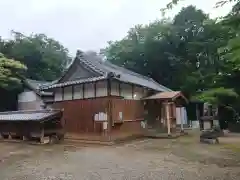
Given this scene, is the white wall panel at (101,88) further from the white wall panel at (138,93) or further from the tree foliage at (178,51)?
the tree foliage at (178,51)

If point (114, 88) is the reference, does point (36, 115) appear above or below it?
below

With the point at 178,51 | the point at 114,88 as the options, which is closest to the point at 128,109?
the point at 114,88

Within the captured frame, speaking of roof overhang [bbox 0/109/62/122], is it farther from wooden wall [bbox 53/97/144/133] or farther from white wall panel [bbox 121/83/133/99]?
white wall panel [bbox 121/83/133/99]

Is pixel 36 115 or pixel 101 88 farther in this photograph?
pixel 101 88

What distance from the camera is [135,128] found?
16750 millimetres

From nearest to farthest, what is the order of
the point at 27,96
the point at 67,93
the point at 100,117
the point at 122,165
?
the point at 122,165
the point at 100,117
the point at 67,93
the point at 27,96

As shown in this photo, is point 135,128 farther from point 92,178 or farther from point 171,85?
point 171,85

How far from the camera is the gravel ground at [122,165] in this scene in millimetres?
7109

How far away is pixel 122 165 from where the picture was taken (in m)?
8.65

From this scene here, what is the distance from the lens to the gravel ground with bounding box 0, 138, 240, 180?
711 cm

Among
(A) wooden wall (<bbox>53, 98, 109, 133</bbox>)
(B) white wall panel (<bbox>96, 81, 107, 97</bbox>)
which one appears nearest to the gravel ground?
(A) wooden wall (<bbox>53, 98, 109, 133</bbox>)

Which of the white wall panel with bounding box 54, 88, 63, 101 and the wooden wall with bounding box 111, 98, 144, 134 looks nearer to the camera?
the wooden wall with bounding box 111, 98, 144, 134

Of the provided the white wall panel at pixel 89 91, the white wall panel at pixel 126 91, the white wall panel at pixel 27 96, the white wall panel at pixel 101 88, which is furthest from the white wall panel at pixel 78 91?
the white wall panel at pixel 27 96

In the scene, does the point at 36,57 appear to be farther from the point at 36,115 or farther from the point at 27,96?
the point at 36,115
